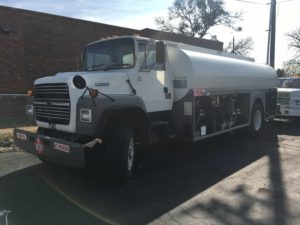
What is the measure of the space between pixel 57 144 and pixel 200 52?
16.1ft

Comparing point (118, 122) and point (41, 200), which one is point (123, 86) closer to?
point (118, 122)

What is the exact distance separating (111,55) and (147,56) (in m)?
0.75

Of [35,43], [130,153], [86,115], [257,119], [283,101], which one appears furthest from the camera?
[35,43]

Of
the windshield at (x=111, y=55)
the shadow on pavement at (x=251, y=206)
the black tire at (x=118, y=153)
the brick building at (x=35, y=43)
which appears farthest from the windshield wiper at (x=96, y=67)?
the brick building at (x=35, y=43)

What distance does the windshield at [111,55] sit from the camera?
7.36 metres

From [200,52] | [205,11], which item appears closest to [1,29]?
[200,52]

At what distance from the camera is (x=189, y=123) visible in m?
8.34

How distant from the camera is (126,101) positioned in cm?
657

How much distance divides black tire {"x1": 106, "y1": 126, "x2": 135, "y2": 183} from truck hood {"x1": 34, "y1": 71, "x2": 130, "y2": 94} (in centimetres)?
74

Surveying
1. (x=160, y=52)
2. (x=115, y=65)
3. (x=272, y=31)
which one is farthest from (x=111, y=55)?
(x=272, y=31)

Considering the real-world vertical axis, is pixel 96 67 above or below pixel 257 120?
above

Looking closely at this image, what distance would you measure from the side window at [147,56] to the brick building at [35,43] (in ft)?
37.0

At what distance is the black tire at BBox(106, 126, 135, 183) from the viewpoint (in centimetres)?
631

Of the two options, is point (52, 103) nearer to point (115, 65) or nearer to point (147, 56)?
point (115, 65)
